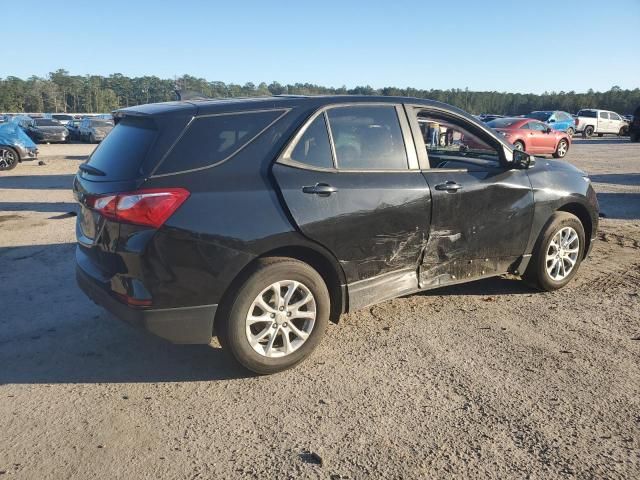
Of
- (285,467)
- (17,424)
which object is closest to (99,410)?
(17,424)

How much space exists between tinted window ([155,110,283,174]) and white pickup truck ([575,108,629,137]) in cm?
3711

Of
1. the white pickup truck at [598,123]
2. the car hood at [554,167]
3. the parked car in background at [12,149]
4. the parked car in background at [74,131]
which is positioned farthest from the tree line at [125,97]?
the car hood at [554,167]

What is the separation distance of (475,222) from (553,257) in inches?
46.3

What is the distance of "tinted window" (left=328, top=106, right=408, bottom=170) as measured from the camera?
379 cm

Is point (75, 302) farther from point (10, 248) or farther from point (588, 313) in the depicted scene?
point (588, 313)

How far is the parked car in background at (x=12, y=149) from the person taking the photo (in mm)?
15031

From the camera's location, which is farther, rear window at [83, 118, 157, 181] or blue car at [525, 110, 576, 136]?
blue car at [525, 110, 576, 136]

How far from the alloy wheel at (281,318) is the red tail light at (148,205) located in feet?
2.60

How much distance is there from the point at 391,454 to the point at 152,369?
1786 millimetres

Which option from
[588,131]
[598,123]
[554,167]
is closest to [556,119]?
A: [588,131]

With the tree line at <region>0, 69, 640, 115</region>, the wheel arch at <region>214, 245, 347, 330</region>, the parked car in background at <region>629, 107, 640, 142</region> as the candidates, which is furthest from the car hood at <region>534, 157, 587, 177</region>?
the tree line at <region>0, 69, 640, 115</region>

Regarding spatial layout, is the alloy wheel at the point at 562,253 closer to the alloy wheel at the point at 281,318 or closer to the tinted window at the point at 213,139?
the alloy wheel at the point at 281,318

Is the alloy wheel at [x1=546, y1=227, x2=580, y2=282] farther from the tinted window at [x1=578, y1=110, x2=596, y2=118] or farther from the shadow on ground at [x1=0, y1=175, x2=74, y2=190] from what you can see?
the tinted window at [x1=578, y1=110, x2=596, y2=118]

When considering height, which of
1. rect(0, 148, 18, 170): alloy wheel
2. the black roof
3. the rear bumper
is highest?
the black roof
